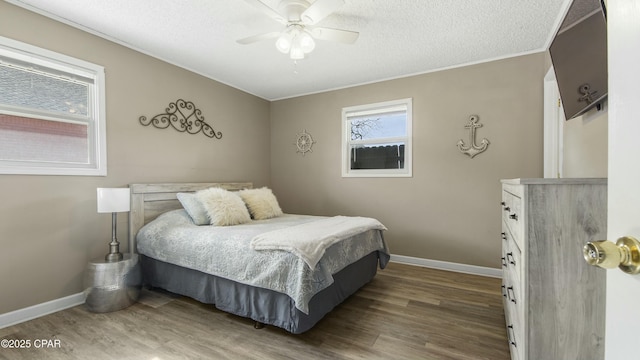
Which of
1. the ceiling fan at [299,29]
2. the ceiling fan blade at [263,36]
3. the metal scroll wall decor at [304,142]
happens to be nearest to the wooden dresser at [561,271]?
the ceiling fan at [299,29]

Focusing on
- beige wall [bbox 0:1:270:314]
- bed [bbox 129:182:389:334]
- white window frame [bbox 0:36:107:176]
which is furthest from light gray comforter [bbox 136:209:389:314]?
white window frame [bbox 0:36:107:176]

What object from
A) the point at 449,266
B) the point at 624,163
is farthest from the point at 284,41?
the point at 449,266

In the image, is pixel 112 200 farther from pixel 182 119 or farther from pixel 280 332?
pixel 280 332

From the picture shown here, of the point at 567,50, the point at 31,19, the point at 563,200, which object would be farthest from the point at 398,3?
the point at 31,19

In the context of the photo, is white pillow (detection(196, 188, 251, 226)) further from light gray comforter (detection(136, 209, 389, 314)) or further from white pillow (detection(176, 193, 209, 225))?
light gray comforter (detection(136, 209, 389, 314))

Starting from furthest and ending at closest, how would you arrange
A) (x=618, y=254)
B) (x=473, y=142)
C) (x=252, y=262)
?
(x=473, y=142), (x=252, y=262), (x=618, y=254)

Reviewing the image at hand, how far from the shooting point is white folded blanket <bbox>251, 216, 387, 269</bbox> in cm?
189

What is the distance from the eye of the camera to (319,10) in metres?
1.90

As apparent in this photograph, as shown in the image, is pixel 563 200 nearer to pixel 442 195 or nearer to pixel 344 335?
pixel 344 335

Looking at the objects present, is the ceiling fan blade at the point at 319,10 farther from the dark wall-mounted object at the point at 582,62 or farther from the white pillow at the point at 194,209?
the white pillow at the point at 194,209

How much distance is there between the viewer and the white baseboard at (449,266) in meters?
3.18

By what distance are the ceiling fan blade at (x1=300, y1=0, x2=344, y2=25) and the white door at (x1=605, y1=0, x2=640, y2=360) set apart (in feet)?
5.18

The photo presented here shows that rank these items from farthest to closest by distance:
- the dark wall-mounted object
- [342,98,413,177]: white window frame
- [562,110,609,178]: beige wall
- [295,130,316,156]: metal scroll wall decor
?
[295,130,316,156]: metal scroll wall decor, [342,98,413,177]: white window frame, [562,110,609,178]: beige wall, the dark wall-mounted object

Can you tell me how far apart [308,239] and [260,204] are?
1.52m
